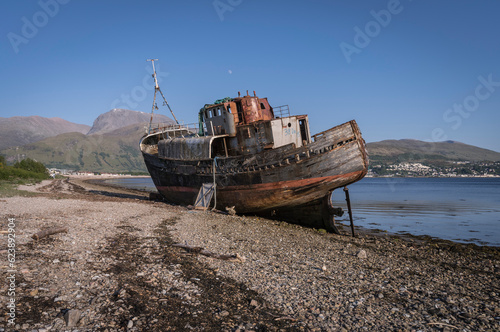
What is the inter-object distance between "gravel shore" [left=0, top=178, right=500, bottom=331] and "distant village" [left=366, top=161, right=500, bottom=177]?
182 meters

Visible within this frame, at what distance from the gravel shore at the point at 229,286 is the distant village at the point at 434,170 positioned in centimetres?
18200

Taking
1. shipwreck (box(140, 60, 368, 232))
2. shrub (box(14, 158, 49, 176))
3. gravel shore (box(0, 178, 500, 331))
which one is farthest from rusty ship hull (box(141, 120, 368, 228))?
shrub (box(14, 158, 49, 176))

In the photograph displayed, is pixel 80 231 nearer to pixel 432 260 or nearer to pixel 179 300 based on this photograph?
pixel 179 300

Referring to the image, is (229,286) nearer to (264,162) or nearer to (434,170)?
(264,162)

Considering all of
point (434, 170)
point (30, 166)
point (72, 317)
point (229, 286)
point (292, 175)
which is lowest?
point (434, 170)

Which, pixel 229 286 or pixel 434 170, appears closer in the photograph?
pixel 229 286

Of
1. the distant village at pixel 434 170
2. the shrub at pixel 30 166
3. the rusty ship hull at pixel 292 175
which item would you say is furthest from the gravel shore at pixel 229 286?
the distant village at pixel 434 170

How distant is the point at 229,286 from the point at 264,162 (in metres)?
12.3

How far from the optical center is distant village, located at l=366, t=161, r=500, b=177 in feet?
574

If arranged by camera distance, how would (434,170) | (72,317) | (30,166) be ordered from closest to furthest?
1. (72,317)
2. (30,166)
3. (434,170)

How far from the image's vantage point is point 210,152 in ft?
69.4

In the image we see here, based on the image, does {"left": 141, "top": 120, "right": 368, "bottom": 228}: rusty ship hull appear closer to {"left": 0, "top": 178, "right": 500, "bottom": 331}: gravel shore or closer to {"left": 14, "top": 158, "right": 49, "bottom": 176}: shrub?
{"left": 0, "top": 178, "right": 500, "bottom": 331}: gravel shore

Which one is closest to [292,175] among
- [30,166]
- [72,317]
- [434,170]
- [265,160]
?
[265,160]

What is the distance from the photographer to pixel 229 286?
6.89 metres
